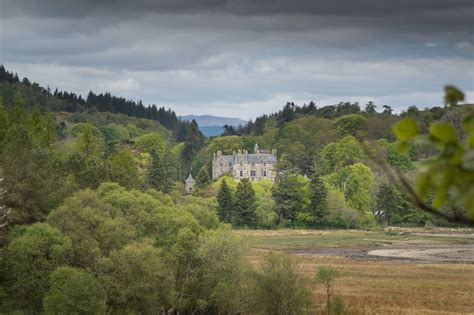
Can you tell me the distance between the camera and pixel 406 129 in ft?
8.26

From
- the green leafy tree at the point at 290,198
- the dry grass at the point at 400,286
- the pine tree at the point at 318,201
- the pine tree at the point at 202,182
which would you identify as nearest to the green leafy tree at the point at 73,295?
the dry grass at the point at 400,286

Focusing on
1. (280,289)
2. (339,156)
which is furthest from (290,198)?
(280,289)

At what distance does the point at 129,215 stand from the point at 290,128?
418ft

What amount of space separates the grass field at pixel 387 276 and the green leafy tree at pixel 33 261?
1456 centimetres

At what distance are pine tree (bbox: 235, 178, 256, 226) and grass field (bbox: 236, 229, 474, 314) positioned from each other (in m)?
9.06

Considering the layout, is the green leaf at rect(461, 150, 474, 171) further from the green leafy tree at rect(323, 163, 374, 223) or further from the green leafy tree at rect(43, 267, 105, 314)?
the green leafy tree at rect(323, 163, 374, 223)

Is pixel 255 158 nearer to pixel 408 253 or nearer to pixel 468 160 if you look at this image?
pixel 408 253

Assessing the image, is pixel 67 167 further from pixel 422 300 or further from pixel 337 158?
pixel 337 158

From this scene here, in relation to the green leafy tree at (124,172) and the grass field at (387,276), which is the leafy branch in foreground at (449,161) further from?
the green leafy tree at (124,172)

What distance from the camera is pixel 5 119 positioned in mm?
59812

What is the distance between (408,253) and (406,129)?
266 feet

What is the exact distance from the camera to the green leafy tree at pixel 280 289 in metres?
40.8

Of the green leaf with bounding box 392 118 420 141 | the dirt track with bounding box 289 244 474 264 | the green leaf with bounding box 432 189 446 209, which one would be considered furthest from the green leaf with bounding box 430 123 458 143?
the dirt track with bounding box 289 244 474 264

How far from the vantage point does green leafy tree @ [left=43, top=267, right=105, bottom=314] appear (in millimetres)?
35344
